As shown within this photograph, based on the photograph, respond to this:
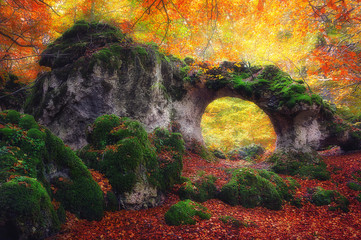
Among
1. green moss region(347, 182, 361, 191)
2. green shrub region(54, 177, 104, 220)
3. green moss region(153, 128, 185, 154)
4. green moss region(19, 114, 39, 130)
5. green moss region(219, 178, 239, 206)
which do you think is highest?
green moss region(19, 114, 39, 130)

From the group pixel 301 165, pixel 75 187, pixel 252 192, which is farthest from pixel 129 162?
pixel 301 165

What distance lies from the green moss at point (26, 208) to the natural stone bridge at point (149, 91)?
597cm

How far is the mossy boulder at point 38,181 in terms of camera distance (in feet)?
8.52

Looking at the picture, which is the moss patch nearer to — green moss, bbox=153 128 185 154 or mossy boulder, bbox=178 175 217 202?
green moss, bbox=153 128 185 154

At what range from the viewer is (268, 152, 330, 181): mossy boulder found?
873 cm

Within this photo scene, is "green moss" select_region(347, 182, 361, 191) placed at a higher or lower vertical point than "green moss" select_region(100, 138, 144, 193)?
lower

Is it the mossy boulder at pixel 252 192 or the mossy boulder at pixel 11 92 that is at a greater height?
the mossy boulder at pixel 11 92

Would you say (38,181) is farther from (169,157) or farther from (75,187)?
(169,157)

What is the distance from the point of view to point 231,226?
4.52m

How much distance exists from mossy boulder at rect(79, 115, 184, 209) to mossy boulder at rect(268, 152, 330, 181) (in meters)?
6.55

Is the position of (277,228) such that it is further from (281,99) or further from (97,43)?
(97,43)

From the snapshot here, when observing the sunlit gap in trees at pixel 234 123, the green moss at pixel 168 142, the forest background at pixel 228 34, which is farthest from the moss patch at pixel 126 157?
the sunlit gap in trees at pixel 234 123

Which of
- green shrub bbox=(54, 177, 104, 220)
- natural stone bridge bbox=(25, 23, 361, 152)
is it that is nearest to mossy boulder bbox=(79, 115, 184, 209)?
green shrub bbox=(54, 177, 104, 220)

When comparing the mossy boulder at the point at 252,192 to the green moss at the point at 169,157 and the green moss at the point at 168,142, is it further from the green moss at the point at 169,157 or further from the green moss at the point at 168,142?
the green moss at the point at 168,142
